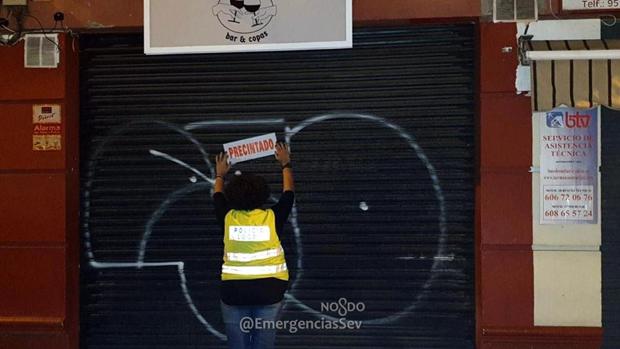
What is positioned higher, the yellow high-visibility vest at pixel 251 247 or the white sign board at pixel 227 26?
the white sign board at pixel 227 26

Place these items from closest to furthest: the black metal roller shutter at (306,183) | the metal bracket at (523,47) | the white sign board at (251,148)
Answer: the metal bracket at (523,47)
the black metal roller shutter at (306,183)
the white sign board at (251,148)

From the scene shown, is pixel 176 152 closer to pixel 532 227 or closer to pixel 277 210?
pixel 277 210

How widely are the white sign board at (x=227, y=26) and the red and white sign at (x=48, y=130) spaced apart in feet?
3.72

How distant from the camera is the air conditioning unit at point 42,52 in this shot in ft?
21.0

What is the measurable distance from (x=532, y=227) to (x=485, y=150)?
0.73 m

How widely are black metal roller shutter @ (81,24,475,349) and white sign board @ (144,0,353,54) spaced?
2.07 feet

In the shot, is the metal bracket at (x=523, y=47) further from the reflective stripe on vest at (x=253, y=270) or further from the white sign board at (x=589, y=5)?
the reflective stripe on vest at (x=253, y=270)

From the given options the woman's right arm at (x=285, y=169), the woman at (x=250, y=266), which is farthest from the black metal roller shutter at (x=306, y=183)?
the woman at (x=250, y=266)

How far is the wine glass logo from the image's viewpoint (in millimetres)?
5891

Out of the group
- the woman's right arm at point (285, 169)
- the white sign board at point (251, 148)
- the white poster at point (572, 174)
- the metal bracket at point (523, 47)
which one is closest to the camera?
the woman's right arm at point (285, 169)

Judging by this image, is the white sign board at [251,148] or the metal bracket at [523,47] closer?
the metal bracket at [523,47]

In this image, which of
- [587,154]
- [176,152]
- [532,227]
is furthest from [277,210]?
[587,154]
